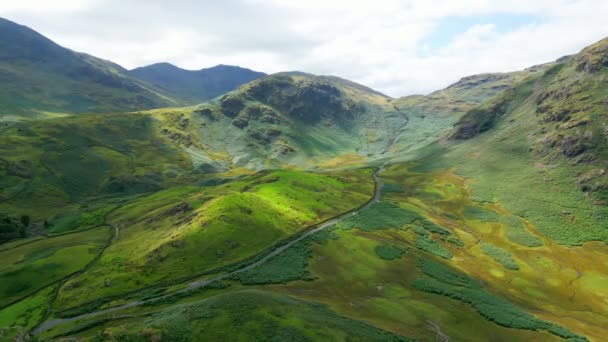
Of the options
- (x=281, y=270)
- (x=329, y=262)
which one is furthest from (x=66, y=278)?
(x=329, y=262)

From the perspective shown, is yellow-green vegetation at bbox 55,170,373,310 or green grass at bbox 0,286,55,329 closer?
green grass at bbox 0,286,55,329

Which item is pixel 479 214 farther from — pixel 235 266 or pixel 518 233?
pixel 235 266

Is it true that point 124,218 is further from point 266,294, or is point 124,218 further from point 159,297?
point 266,294

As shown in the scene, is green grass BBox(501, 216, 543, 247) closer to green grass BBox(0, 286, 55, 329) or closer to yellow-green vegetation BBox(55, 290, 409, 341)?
yellow-green vegetation BBox(55, 290, 409, 341)

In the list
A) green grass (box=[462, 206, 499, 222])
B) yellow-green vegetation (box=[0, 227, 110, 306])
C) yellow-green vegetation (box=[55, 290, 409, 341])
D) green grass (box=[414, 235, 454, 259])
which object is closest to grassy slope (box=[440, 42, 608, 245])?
green grass (box=[462, 206, 499, 222])

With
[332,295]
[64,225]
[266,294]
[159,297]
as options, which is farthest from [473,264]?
[64,225]
